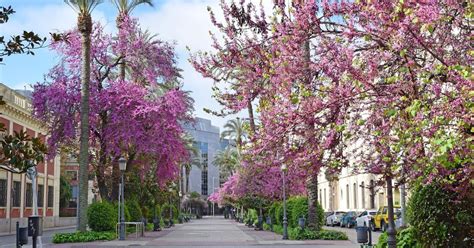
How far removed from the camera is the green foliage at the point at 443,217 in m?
12.3

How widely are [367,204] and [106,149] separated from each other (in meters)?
36.8

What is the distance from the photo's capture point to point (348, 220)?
52.6 meters

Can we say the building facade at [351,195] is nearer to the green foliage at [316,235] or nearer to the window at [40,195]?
the green foliage at [316,235]

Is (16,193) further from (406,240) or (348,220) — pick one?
(406,240)

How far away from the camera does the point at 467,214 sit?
486 inches

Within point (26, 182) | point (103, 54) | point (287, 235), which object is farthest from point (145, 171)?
point (26, 182)

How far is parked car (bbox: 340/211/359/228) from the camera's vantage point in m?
51.6

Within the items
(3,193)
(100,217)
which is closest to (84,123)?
(100,217)

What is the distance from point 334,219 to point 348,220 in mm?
6218

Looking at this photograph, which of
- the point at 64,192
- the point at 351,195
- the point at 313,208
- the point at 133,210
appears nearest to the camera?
the point at 313,208

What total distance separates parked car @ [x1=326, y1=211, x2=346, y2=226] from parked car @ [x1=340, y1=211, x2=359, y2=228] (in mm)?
2199

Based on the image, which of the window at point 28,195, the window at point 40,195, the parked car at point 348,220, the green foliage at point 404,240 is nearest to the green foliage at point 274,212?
the parked car at point 348,220

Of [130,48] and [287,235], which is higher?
[130,48]

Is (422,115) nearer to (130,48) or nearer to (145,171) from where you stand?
(130,48)
